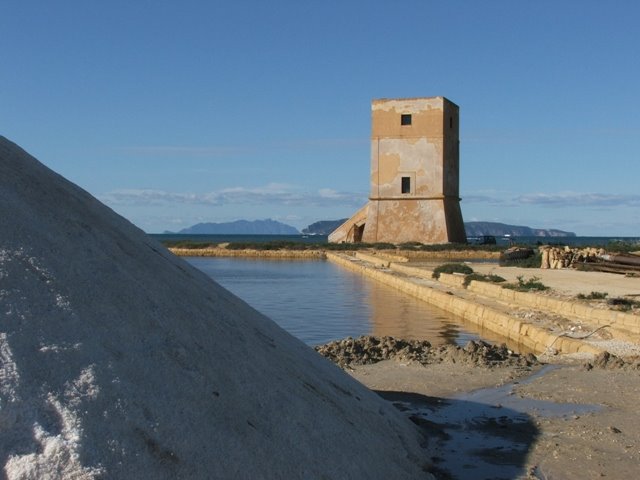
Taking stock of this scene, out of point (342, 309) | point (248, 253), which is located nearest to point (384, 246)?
point (248, 253)

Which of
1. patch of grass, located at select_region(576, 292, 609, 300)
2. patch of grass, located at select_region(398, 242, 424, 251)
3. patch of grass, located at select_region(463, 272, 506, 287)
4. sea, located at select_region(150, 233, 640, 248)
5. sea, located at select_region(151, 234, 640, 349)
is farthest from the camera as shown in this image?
sea, located at select_region(150, 233, 640, 248)

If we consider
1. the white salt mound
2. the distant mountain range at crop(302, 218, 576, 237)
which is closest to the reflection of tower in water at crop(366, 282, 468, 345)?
the white salt mound

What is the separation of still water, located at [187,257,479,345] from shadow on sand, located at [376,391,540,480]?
13.9 feet

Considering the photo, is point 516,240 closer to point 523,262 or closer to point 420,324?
point 523,262

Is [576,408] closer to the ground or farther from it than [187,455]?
closer to the ground

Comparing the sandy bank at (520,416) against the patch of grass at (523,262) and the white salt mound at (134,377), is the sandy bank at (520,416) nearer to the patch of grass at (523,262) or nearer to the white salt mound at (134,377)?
the white salt mound at (134,377)

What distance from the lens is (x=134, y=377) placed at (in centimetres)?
255

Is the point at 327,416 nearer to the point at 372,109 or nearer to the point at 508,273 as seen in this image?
the point at 508,273

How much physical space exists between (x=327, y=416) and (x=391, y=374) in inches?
128

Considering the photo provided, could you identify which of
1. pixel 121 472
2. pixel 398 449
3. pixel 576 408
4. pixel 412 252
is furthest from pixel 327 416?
pixel 412 252

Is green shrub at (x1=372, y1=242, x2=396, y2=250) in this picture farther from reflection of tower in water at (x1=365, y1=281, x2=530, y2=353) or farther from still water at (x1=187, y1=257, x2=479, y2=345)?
reflection of tower in water at (x1=365, y1=281, x2=530, y2=353)

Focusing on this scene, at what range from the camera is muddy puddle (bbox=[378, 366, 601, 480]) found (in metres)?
3.95

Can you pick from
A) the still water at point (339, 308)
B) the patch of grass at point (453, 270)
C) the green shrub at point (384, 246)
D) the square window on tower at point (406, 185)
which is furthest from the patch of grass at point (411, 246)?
the patch of grass at point (453, 270)

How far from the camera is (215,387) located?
9.35 feet
